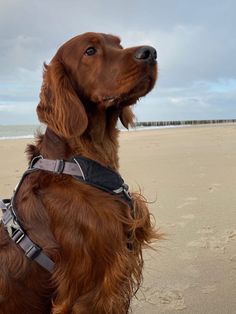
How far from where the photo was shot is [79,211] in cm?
301

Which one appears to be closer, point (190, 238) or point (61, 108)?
point (61, 108)

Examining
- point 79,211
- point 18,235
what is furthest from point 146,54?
point 18,235

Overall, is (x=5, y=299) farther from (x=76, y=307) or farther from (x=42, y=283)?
(x=76, y=307)

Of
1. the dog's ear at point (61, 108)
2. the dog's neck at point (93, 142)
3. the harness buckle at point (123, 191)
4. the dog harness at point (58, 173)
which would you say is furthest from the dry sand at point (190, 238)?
the dog's ear at point (61, 108)

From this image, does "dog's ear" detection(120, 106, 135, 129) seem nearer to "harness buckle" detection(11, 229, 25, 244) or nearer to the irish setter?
the irish setter

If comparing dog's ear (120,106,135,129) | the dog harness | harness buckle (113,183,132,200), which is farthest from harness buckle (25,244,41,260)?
dog's ear (120,106,135,129)

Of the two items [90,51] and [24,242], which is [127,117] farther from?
[24,242]

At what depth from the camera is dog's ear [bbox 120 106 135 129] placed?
144 inches

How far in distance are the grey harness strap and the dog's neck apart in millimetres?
452

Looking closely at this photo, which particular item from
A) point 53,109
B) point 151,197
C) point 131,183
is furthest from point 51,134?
point 131,183

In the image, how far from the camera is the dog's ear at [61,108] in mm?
3096

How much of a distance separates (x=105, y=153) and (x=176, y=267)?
6.54 feet

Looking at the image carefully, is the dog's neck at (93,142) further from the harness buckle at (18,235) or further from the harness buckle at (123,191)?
the harness buckle at (18,235)

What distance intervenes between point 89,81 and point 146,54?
0.40 metres
